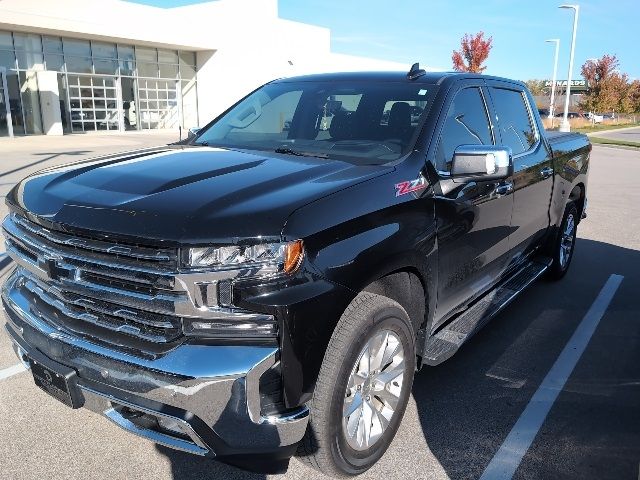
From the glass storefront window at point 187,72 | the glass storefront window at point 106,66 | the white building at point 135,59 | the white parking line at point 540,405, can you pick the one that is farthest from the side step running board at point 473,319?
the glass storefront window at point 187,72

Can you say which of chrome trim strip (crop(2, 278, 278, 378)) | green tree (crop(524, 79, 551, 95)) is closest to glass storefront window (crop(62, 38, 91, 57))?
chrome trim strip (crop(2, 278, 278, 378))

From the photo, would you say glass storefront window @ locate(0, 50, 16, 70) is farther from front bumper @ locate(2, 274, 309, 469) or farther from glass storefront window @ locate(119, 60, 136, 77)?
front bumper @ locate(2, 274, 309, 469)

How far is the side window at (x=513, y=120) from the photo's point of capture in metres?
4.29

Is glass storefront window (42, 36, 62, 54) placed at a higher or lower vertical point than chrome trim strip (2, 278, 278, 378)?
higher

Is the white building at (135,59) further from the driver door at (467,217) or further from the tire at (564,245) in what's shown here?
the driver door at (467,217)

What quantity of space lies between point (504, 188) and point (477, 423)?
1.59 m

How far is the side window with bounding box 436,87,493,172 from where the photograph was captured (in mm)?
3328

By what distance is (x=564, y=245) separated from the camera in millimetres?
5984

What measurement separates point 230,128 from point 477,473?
275cm

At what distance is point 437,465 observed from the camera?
2.88 m

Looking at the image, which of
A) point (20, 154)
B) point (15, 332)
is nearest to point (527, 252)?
point (15, 332)

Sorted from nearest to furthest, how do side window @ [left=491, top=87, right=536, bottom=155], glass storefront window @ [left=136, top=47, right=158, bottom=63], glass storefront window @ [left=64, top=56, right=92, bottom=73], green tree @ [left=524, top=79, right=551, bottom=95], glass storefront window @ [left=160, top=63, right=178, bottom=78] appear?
side window @ [left=491, top=87, right=536, bottom=155], glass storefront window @ [left=64, top=56, right=92, bottom=73], glass storefront window @ [left=136, top=47, right=158, bottom=63], glass storefront window @ [left=160, top=63, right=178, bottom=78], green tree @ [left=524, top=79, right=551, bottom=95]

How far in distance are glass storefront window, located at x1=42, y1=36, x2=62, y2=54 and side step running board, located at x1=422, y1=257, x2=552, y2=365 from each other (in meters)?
24.8

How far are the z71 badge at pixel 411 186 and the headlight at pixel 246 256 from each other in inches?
33.6
